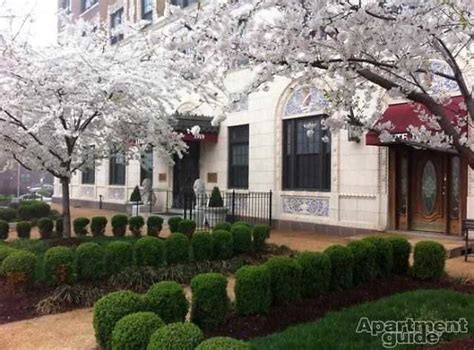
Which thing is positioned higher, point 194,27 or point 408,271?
point 194,27

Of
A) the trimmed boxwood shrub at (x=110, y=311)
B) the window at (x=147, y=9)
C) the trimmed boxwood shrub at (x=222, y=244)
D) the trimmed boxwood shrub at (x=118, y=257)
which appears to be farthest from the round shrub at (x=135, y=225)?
the window at (x=147, y=9)

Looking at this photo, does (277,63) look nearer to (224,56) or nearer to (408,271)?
(224,56)

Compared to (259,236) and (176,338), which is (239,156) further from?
(176,338)

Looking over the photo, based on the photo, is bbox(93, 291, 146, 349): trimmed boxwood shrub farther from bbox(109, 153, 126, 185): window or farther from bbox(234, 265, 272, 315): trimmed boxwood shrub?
bbox(109, 153, 126, 185): window

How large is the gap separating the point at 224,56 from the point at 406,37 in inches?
75.3

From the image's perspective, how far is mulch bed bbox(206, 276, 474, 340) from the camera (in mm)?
5523

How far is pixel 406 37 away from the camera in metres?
4.94

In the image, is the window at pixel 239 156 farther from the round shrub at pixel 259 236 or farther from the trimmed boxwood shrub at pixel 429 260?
the trimmed boxwood shrub at pixel 429 260

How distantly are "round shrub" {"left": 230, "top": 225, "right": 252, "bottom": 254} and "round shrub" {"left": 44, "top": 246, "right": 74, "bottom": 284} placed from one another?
3.41m

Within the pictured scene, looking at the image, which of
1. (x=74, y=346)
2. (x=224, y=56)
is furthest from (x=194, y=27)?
(x=74, y=346)

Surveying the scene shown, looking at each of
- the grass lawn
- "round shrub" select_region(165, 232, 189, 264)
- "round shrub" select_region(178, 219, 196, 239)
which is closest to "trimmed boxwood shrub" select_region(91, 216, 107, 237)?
"round shrub" select_region(178, 219, 196, 239)

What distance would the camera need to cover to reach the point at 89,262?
23.8 feet

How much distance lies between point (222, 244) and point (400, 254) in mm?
3126

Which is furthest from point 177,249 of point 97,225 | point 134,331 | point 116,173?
point 116,173
